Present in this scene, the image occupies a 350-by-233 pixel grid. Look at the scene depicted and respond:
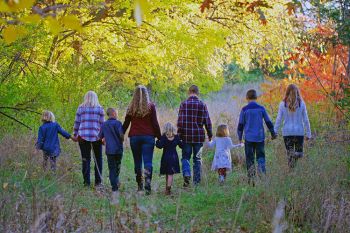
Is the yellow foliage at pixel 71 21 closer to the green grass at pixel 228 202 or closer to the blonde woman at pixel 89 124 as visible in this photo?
the green grass at pixel 228 202

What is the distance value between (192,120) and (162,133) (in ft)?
1.73

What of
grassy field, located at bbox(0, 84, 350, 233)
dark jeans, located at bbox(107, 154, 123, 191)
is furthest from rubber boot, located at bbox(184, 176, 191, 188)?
dark jeans, located at bbox(107, 154, 123, 191)

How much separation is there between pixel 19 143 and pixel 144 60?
230 inches

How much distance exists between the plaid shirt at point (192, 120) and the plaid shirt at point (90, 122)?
1.31 meters

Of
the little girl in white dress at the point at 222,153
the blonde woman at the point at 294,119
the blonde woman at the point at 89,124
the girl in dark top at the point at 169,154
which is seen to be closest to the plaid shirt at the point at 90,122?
the blonde woman at the point at 89,124

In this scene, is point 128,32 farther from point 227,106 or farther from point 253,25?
point 227,106

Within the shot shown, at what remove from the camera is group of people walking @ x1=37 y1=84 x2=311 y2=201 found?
913 cm

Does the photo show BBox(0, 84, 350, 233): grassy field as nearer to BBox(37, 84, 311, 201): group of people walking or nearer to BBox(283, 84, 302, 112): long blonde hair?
BBox(37, 84, 311, 201): group of people walking

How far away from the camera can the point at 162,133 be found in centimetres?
973

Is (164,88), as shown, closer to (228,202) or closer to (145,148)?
(145,148)

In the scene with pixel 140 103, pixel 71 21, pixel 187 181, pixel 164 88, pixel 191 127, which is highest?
pixel 164 88

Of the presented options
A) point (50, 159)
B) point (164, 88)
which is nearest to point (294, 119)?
point (50, 159)

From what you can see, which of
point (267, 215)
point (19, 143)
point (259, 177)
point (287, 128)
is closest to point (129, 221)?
point (267, 215)

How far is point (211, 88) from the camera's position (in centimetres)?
1912
